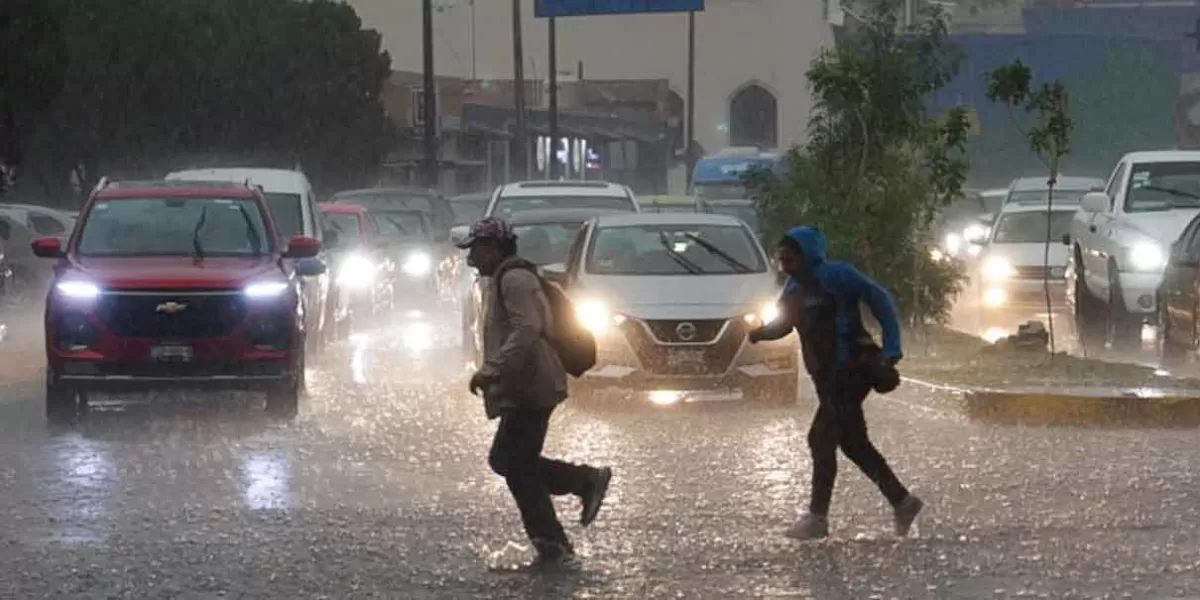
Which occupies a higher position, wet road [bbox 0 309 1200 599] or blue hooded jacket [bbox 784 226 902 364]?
blue hooded jacket [bbox 784 226 902 364]

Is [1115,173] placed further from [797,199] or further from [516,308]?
[516,308]

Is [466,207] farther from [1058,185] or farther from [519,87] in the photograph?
[1058,185]

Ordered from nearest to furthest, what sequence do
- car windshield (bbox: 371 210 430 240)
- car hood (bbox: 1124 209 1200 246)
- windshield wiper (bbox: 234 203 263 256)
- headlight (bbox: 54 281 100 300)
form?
headlight (bbox: 54 281 100 300) < windshield wiper (bbox: 234 203 263 256) < car hood (bbox: 1124 209 1200 246) < car windshield (bbox: 371 210 430 240)

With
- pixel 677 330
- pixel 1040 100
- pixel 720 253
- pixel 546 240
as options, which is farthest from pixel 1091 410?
pixel 546 240

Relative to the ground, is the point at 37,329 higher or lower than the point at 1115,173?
lower

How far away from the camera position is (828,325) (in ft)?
40.1

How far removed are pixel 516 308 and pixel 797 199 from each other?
16.1m

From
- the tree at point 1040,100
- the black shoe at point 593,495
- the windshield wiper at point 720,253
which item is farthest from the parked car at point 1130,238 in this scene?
the black shoe at point 593,495

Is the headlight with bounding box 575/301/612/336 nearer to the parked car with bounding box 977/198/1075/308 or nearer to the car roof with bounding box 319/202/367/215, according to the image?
the car roof with bounding box 319/202/367/215

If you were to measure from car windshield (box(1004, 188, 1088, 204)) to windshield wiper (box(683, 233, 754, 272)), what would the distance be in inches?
656

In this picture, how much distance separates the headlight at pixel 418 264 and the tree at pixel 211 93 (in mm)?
10932

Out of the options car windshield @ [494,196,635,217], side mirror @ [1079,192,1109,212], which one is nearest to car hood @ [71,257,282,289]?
car windshield @ [494,196,635,217]

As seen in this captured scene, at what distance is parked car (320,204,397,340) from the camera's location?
2939 centimetres

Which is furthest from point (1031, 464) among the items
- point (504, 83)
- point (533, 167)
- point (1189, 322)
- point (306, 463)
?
point (504, 83)
